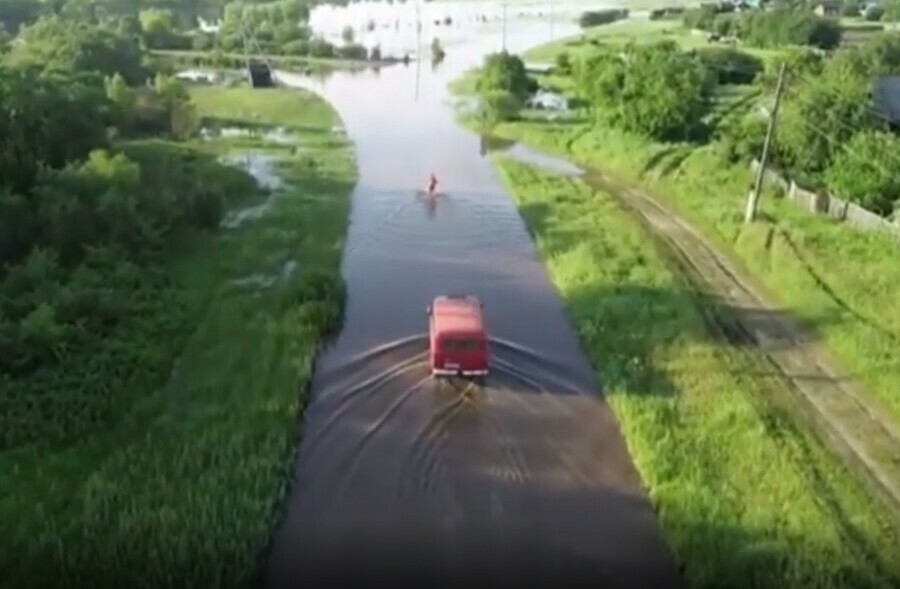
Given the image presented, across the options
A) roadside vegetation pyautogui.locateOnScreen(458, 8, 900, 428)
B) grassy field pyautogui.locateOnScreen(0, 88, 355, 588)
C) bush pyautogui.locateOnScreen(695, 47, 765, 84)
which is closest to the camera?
grassy field pyautogui.locateOnScreen(0, 88, 355, 588)

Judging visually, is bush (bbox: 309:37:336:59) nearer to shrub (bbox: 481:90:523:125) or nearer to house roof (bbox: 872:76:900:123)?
shrub (bbox: 481:90:523:125)

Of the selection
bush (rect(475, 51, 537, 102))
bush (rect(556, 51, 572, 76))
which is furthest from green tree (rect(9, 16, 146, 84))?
bush (rect(556, 51, 572, 76))

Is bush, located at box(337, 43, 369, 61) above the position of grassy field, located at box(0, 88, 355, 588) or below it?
below

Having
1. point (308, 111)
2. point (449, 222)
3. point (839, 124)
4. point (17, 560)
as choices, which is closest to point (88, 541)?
point (17, 560)

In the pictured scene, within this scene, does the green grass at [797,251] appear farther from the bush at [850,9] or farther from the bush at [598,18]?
the bush at [850,9]

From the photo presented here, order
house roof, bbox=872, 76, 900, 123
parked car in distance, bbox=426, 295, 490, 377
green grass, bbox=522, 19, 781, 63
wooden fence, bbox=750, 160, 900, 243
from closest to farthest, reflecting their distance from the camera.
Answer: parked car in distance, bbox=426, 295, 490, 377, wooden fence, bbox=750, 160, 900, 243, house roof, bbox=872, 76, 900, 123, green grass, bbox=522, 19, 781, 63

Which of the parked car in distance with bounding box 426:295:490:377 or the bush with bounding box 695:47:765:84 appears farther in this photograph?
the bush with bounding box 695:47:765:84
